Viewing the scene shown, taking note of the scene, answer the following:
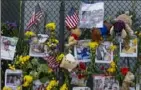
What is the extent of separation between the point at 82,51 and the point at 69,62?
0.27 metres

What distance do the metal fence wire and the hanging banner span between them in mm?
147

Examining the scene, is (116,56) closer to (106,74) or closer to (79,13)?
(106,74)

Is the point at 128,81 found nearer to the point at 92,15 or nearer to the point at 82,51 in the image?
the point at 82,51

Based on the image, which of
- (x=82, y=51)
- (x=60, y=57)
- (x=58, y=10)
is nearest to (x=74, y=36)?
(x=82, y=51)

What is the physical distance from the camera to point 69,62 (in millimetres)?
5516

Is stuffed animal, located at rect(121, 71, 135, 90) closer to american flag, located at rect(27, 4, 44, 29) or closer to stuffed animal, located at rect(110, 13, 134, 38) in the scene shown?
stuffed animal, located at rect(110, 13, 134, 38)

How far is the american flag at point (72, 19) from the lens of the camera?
568cm

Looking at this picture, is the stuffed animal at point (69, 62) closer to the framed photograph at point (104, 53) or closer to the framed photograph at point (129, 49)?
the framed photograph at point (104, 53)

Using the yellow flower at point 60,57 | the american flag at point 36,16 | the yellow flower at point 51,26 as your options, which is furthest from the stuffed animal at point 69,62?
the american flag at point 36,16

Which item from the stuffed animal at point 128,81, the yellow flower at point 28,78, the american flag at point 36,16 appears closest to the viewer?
the stuffed animal at point 128,81

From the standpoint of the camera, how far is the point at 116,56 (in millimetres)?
5602

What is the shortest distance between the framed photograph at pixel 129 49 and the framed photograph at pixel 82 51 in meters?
0.45

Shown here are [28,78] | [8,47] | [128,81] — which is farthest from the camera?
[8,47]

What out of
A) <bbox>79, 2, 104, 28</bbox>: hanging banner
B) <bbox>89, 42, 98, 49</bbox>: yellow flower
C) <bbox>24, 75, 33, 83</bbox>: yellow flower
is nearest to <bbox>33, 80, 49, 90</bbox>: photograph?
<bbox>24, 75, 33, 83</bbox>: yellow flower
